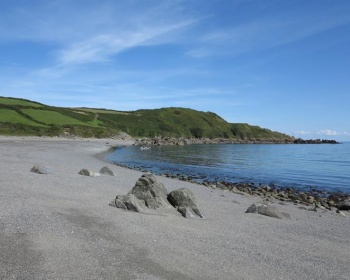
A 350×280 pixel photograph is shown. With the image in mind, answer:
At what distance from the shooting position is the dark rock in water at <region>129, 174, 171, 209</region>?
1515 centimetres

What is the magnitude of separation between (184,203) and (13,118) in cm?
10513

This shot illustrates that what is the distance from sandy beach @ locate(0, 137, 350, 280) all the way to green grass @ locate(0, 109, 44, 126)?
96.9m

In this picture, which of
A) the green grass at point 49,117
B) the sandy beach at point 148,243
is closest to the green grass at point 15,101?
the green grass at point 49,117

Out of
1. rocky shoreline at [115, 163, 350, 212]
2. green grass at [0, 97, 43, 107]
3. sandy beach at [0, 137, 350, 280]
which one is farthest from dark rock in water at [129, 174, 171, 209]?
green grass at [0, 97, 43, 107]

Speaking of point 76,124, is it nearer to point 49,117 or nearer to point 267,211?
point 49,117

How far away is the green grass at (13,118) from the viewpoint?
338 ft

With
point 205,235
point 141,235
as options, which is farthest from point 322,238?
point 141,235

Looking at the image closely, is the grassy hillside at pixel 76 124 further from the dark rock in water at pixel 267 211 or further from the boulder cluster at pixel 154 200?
the dark rock in water at pixel 267 211

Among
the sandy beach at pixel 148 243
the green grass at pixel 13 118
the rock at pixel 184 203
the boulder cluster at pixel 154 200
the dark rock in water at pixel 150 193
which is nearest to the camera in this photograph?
the sandy beach at pixel 148 243

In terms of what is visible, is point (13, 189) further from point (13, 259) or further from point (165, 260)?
point (165, 260)

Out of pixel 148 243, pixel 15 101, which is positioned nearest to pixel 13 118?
pixel 15 101

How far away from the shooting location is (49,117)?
122 metres

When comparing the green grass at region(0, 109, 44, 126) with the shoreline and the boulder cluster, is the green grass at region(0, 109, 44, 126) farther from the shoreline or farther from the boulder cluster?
the boulder cluster

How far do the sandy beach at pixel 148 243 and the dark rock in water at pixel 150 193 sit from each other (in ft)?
3.84
